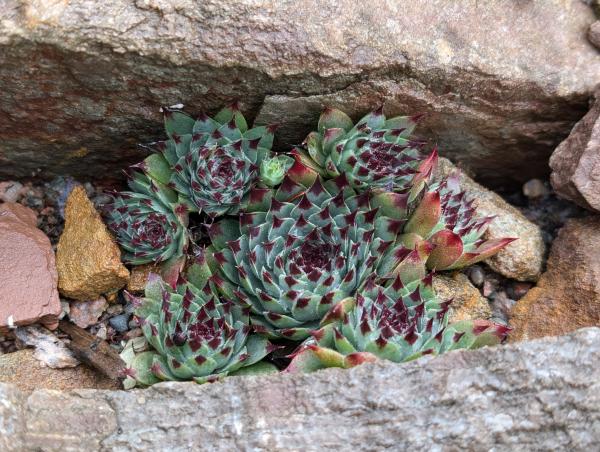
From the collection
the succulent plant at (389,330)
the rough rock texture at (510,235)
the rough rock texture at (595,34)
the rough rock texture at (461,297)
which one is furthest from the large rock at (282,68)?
the succulent plant at (389,330)

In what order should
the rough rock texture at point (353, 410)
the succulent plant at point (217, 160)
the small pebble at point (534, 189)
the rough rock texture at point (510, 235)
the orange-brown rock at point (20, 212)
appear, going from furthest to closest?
the small pebble at point (534, 189) < the rough rock texture at point (510, 235) < the orange-brown rock at point (20, 212) < the succulent plant at point (217, 160) < the rough rock texture at point (353, 410)

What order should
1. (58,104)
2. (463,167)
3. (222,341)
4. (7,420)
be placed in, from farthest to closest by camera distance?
1. (463,167)
2. (58,104)
3. (222,341)
4. (7,420)

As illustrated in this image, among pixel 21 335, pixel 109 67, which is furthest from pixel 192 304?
pixel 109 67

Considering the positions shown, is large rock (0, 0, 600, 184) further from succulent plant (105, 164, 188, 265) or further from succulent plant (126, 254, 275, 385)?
succulent plant (126, 254, 275, 385)

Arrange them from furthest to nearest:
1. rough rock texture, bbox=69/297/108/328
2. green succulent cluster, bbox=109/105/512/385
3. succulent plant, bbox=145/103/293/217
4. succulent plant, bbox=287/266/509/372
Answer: rough rock texture, bbox=69/297/108/328 < succulent plant, bbox=145/103/293/217 < green succulent cluster, bbox=109/105/512/385 < succulent plant, bbox=287/266/509/372

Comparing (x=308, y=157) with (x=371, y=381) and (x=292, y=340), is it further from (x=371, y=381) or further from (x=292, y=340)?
(x=371, y=381)

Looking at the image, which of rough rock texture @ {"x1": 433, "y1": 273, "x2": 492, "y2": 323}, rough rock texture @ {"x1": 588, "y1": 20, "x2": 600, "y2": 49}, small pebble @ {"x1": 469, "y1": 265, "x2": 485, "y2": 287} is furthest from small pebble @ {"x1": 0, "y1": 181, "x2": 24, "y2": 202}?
rough rock texture @ {"x1": 588, "y1": 20, "x2": 600, "y2": 49}

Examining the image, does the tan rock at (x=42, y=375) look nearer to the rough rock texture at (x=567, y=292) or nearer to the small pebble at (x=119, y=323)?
the small pebble at (x=119, y=323)
